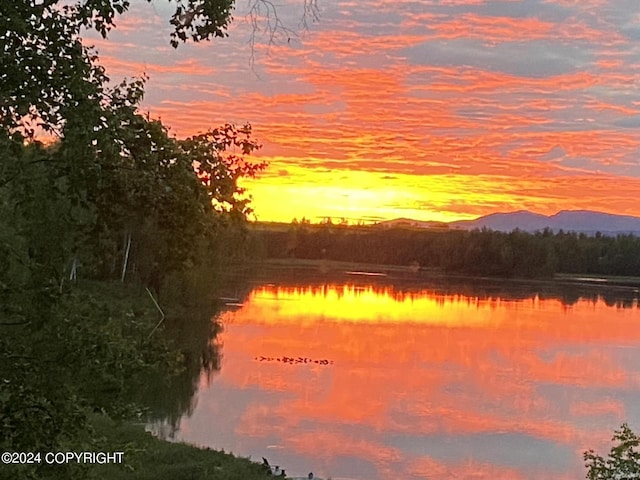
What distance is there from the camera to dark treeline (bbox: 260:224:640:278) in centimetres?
7519

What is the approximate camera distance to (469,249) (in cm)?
7612

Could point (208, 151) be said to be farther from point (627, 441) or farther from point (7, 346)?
point (627, 441)

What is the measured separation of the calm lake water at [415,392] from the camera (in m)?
12.5

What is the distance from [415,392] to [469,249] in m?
59.9

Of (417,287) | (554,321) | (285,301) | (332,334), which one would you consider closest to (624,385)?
(332,334)

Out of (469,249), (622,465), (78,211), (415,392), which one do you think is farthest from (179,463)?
(469,249)

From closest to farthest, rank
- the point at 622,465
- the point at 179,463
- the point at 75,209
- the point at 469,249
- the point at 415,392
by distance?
the point at 75,209, the point at 622,465, the point at 179,463, the point at 415,392, the point at 469,249

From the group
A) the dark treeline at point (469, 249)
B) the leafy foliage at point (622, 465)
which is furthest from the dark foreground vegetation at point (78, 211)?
the dark treeline at point (469, 249)

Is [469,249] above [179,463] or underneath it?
above

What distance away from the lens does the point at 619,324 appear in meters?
34.7

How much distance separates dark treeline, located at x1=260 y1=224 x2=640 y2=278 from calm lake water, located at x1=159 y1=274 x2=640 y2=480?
40.1 metres

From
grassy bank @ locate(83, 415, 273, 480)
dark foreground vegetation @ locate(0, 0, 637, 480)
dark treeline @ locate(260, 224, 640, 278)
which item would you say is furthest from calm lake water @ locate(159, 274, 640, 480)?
dark treeline @ locate(260, 224, 640, 278)

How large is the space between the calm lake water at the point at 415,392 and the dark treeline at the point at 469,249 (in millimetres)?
40057

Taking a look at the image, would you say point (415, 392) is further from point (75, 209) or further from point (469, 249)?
point (469, 249)
